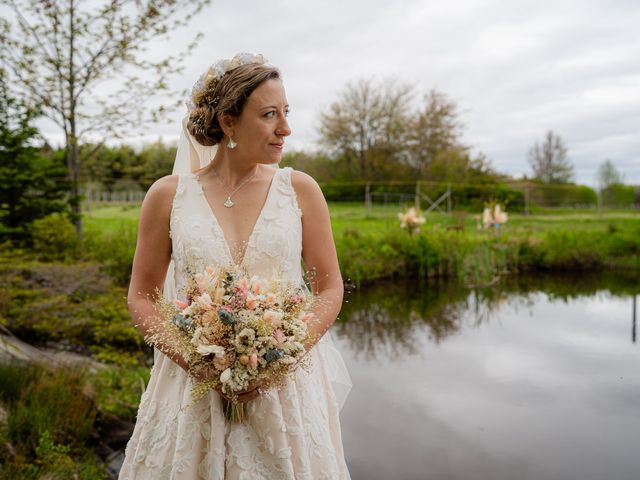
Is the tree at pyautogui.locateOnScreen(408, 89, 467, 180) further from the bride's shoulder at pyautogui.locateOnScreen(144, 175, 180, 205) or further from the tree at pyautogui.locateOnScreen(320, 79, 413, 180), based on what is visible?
the bride's shoulder at pyautogui.locateOnScreen(144, 175, 180, 205)

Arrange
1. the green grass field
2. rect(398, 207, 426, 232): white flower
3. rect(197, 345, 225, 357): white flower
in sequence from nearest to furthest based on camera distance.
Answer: rect(197, 345, 225, 357): white flower < rect(398, 207, 426, 232): white flower < the green grass field

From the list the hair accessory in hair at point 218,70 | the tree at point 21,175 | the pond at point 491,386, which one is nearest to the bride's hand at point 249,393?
the hair accessory in hair at point 218,70

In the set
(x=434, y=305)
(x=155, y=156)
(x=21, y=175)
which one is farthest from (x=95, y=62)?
(x=155, y=156)

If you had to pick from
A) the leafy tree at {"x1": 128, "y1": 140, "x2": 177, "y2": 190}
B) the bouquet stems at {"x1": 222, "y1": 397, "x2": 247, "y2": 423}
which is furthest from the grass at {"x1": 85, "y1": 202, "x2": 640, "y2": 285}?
the leafy tree at {"x1": 128, "y1": 140, "x2": 177, "y2": 190}

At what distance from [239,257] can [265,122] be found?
1.58 feet

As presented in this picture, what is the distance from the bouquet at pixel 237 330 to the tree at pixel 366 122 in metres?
28.5

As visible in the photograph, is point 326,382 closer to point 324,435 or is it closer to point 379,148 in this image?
point 324,435

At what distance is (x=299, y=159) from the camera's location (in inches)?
1005

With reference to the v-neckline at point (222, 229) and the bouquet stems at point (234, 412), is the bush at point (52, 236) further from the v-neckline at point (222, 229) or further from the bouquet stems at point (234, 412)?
the bouquet stems at point (234, 412)

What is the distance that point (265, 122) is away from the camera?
1899 mm

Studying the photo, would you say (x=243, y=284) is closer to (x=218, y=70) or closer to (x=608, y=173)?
(x=218, y=70)

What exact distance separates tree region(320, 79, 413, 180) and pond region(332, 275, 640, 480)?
20.1 meters

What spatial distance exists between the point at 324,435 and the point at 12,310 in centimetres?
511

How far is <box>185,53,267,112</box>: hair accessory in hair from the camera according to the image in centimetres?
198
